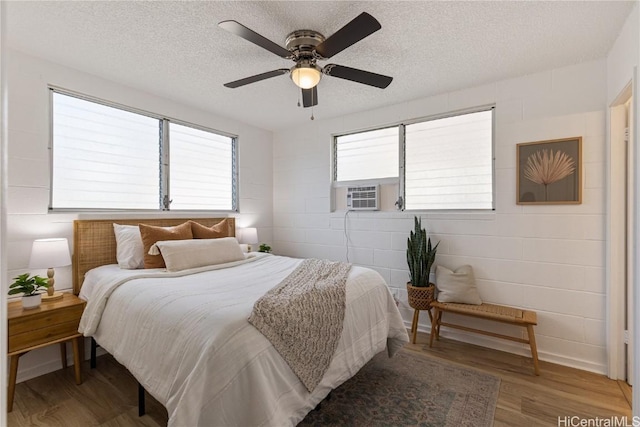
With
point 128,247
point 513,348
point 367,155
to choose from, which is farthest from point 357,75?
point 513,348

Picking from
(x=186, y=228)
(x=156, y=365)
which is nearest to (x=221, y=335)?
(x=156, y=365)

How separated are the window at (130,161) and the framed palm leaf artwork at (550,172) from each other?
3337mm

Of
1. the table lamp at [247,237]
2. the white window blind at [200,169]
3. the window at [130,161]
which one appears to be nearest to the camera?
the window at [130,161]

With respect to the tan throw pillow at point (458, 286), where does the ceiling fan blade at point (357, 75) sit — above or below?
above

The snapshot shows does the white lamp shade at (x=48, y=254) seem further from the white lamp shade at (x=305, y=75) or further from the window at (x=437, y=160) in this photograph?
the window at (x=437, y=160)

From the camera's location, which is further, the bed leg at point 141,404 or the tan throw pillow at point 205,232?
the tan throw pillow at point 205,232

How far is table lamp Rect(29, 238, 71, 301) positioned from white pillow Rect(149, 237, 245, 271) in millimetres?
558

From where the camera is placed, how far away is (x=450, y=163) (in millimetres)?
3037

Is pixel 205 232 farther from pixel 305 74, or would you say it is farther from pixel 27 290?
pixel 305 74

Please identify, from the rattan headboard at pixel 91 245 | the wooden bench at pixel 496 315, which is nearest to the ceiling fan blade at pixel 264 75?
the rattan headboard at pixel 91 245

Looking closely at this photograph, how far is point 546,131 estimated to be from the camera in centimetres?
250

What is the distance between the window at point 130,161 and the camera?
2.48 metres

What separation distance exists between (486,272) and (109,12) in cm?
355

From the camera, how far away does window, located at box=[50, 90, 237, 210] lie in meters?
2.48
